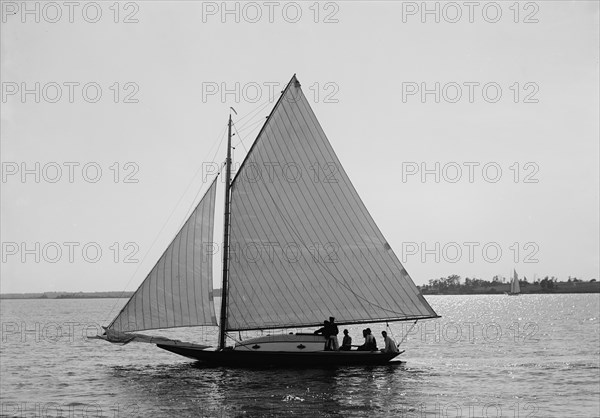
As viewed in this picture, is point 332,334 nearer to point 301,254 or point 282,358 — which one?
point 282,358

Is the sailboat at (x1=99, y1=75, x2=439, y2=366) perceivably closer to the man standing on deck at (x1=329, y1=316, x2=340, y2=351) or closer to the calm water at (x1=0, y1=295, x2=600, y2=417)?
the man standing on deck at (x1=329, y1=316, x2=340, y2=351)

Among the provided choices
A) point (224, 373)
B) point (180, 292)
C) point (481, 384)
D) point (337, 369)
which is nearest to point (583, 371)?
point (481, 384)

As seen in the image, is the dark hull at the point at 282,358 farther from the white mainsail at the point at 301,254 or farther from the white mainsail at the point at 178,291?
the white mainsail at the point at 178,291

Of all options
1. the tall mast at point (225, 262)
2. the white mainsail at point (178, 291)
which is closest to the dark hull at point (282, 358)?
the tall mast at point (225, 262)

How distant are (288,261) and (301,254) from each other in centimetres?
77

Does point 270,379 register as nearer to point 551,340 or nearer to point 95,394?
point 95,394

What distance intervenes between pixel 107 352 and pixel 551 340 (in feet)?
137

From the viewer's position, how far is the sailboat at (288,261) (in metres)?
37.5

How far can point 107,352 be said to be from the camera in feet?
189

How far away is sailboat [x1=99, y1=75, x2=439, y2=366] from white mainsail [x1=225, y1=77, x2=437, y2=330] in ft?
0.17

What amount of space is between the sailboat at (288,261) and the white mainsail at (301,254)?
5 centimetres

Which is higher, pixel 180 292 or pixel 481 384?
pixel 180 292

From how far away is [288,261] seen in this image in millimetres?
37844

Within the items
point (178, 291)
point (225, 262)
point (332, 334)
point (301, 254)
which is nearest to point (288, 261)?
point (301, 254)
